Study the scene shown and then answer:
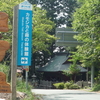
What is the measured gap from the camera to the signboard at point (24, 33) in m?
7.35

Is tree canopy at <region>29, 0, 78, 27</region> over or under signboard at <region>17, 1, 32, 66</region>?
over

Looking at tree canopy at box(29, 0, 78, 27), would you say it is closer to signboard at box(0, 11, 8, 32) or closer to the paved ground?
the paved ground

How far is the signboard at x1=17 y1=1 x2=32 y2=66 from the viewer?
24.1ft

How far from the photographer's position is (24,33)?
754 centimetres

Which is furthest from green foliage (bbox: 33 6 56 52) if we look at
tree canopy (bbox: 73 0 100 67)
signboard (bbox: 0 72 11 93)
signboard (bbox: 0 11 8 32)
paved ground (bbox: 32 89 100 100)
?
signboard (bbox: 0 72 11 93)

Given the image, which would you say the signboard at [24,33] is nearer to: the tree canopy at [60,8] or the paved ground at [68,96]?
the paved ground at [68,96]

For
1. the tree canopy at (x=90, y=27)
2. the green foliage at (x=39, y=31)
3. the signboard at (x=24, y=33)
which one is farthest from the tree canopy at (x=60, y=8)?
the signboard at (x=24, y=33)

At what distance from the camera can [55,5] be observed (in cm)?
4809

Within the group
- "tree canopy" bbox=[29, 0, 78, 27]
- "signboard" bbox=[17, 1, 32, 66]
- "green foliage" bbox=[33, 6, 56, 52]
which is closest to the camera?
"signboard" bbox=[17, 1, 32, 66]

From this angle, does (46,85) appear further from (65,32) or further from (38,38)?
(38,38)

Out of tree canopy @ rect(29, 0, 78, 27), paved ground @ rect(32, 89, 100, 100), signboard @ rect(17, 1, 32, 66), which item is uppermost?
tree canopy @ rect(29, 0, 78, 27)

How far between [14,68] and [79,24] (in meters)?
16.9

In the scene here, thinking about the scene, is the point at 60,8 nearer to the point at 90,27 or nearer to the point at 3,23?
the point at 90,27

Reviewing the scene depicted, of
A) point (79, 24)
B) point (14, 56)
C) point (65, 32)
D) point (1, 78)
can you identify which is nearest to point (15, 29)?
point (14, 56)
